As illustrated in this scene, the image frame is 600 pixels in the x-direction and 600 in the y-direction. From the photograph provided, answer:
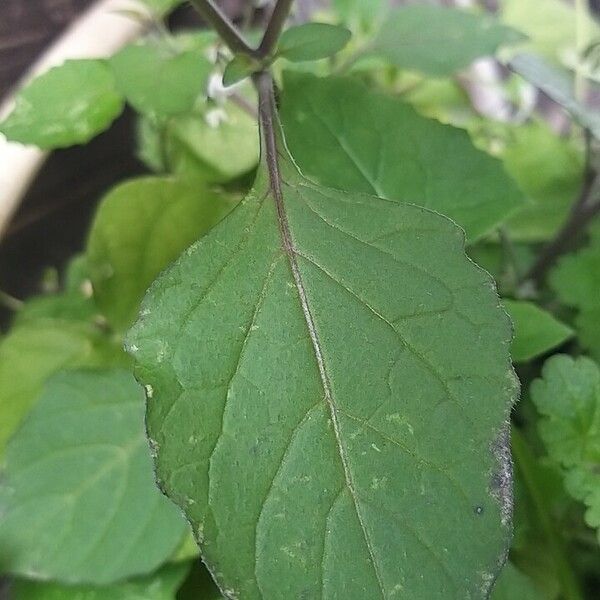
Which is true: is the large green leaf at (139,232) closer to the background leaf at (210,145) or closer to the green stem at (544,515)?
the background leaf at (210,145)

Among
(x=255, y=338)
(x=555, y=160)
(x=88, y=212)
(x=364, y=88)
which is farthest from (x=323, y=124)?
(x=88, y=212)

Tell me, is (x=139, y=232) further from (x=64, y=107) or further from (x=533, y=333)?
(x=533, y=333)

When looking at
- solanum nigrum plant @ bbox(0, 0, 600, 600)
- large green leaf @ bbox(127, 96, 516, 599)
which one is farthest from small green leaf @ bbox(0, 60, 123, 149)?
large green leaf @ bbox(127, 96, 516, 599)

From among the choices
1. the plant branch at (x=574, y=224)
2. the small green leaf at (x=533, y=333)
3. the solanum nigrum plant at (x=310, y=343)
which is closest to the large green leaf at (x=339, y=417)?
the solanum nigrum plant at (x=310, y=343)

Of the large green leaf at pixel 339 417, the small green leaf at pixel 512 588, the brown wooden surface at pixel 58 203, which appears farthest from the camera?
the brown wooden surface at pixel 58 203

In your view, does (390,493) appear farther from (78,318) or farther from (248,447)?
(78,318)

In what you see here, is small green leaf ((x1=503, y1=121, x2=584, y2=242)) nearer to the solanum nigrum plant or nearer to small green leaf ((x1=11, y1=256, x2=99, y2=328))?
the solanum nigrum plant

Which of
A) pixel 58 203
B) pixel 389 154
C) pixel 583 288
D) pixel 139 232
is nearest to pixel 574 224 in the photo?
pixel 583 288
